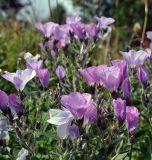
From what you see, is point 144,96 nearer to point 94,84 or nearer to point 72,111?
point 94,84

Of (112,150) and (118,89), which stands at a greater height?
(118,89)

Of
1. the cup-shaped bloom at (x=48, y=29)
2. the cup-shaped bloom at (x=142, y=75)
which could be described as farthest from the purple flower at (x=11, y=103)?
the cup-shaped bloom at (x=48, y=29)

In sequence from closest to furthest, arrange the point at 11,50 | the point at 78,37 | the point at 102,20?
1. the point at 78,37
2. the point at 102,20
3. the point at 11,50

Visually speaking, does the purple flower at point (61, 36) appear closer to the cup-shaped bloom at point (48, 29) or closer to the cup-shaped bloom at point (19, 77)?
the cup-shaped bloom at point (48, 29)

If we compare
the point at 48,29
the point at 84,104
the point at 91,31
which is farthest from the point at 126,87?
the point at 48,29

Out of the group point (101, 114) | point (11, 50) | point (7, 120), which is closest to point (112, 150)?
point (101, 114)

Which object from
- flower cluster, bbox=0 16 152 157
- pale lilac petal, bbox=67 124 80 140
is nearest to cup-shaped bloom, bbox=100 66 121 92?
flower cluster, bbox=0 16 152 157
